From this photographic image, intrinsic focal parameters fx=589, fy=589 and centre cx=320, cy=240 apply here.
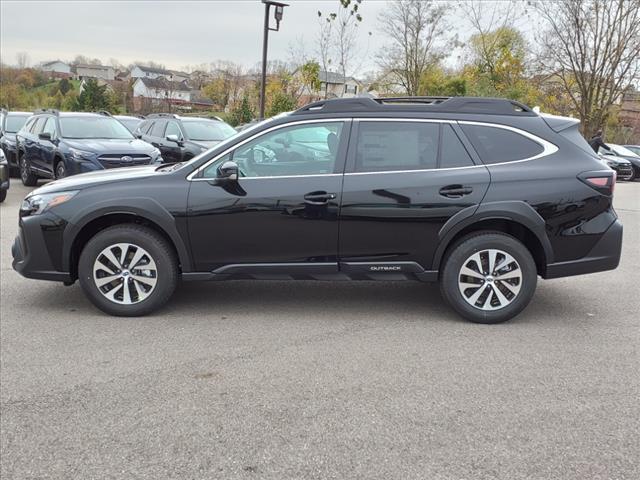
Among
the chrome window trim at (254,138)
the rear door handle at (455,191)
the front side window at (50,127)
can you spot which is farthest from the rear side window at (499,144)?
the front side window at (50,127)

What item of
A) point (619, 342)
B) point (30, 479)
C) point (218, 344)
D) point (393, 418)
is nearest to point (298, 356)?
point (218, 344)

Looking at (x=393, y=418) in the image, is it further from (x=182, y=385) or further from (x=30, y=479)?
(x=30, y=479)

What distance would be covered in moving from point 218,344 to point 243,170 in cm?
144

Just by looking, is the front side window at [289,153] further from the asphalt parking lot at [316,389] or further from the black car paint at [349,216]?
the asphalt parking lot at [316,389]

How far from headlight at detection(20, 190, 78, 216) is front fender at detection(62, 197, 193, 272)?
0.66ft

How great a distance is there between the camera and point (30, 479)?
2.73 metres

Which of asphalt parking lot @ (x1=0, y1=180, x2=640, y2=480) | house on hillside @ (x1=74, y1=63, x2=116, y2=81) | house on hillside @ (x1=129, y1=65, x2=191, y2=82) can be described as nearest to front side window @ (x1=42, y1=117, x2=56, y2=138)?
asphalt parking lot @ (x1=0, y1=180, x2=640, y2=480)

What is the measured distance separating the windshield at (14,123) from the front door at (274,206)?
14070 mm

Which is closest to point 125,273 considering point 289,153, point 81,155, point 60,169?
point 289,153

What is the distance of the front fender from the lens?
15.8 ft

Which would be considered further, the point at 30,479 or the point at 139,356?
the point at 139,356

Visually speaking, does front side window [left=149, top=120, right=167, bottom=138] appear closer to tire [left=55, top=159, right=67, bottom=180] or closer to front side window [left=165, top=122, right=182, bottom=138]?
front side window [left=165, top=122, right=182, bottom=138]

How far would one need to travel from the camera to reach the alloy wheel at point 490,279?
4754 mm

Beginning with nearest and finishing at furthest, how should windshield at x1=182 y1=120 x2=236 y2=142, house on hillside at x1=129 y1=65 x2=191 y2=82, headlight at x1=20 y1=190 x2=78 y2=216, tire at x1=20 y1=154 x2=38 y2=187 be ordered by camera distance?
headlight at x1=20 y1=190 x2=78 y2=216
tire at x1=20 y1=154 x2=38 y2=187
windshield at x1=182 y1=120 x2=236 y2=142
house on hillside at x1=129 y1=65 x2=191 y2=82
